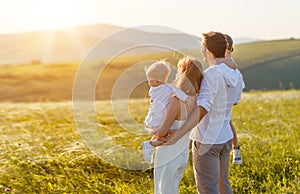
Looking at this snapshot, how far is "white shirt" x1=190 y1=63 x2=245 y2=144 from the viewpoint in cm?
429

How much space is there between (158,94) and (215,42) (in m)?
0.71

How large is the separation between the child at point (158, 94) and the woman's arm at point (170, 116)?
36mm

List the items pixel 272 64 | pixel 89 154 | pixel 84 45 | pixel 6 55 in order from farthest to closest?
pixel 6 55
pixel 84 45
pixel 272 64
pixel 89 154

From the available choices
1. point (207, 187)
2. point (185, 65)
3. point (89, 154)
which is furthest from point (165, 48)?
point (89, 154)

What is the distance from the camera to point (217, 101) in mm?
4453

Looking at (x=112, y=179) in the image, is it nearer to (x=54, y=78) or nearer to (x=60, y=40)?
(x=54, y=78)

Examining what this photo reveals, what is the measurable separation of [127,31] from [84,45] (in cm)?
7399

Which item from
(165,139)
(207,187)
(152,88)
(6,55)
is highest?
(152,88)

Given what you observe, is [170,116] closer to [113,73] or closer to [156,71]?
[156,71]

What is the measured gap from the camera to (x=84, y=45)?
77312 millimetres

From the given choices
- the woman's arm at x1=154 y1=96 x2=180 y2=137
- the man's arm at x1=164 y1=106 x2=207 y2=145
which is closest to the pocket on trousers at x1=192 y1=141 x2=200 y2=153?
the man's arm at x1=164 y1=106 x2=207 y2=145

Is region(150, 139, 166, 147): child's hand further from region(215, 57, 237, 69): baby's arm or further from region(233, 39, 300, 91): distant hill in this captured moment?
region(233, 39, 300, 91): distant hill

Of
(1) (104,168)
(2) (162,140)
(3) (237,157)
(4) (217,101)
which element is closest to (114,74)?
(1) (104,168)

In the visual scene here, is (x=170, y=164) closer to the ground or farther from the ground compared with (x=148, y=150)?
closer to the ground
